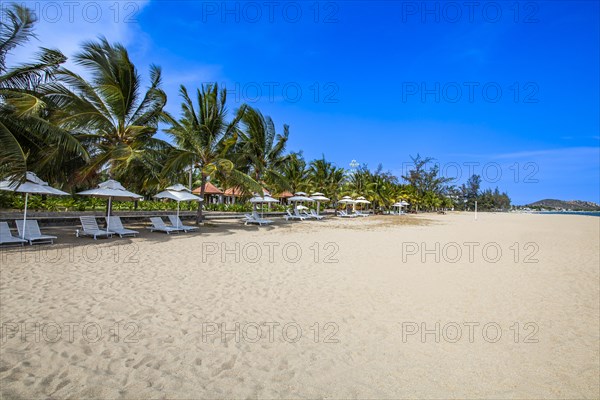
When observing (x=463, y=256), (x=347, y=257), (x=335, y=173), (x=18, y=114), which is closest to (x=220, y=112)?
(x=18, y=114)

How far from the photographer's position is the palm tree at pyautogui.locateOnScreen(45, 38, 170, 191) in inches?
426

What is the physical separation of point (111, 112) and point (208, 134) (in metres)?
4.37

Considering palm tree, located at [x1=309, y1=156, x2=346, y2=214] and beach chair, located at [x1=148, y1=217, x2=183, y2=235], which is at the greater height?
palm tree, located at [x1=309, y1=156, x2=346, y2=214]

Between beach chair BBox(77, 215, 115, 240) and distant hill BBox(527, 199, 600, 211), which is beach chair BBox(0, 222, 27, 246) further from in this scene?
distant hill BBox(527, 199, 600, 211)

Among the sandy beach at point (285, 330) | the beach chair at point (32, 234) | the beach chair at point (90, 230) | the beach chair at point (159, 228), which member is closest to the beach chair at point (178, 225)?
the beach chair at point (159, 228)

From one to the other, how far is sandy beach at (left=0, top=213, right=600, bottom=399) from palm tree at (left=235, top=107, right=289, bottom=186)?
10854 millimetres

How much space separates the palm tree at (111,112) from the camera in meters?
10.8

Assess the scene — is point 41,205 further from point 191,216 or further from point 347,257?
point 347,257

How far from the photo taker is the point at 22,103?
752 cm

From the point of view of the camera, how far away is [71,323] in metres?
3.87

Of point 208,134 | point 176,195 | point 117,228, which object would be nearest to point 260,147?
point 208,134

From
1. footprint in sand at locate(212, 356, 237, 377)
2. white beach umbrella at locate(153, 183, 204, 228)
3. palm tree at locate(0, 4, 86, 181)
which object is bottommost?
footprint in sand at locate(212, 356, 237, 377)

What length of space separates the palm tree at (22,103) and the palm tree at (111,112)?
1.18 metres

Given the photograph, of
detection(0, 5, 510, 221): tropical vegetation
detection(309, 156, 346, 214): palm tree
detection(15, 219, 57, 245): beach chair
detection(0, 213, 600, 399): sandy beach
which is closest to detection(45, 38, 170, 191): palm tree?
detection(0, 5, 510, 221): tropical vegetation
